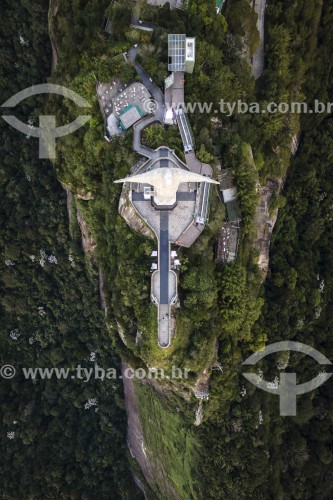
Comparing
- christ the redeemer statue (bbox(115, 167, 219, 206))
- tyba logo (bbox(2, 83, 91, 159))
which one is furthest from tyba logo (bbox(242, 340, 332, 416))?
tyba logo (bbox(2, 83, 91, 159))

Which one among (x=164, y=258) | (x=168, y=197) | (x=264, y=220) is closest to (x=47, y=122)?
(x=168, y=197)

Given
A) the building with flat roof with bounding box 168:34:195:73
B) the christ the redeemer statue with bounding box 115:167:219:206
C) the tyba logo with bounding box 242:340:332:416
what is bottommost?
the tyba logo with bounding box 242:340:332:416

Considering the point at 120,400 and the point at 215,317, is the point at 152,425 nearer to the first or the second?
the point at 120,400

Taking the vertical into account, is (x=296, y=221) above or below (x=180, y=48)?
→ below

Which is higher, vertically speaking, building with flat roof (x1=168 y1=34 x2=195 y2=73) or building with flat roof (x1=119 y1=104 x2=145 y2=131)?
building with flat roof (x1=168 y1=34 x2=195 y2=73)

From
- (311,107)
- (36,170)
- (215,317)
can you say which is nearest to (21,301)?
(36,170)

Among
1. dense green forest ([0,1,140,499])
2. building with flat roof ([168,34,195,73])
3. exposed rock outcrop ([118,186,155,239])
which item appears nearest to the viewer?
building with flat roof ([168,34,195,73])

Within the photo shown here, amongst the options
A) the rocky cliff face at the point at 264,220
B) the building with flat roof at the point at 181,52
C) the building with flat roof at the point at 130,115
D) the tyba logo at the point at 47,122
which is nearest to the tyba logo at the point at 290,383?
the rocky cliff face at the point at 264,220

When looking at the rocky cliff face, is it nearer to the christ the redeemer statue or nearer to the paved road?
the christ the redeemer statue
